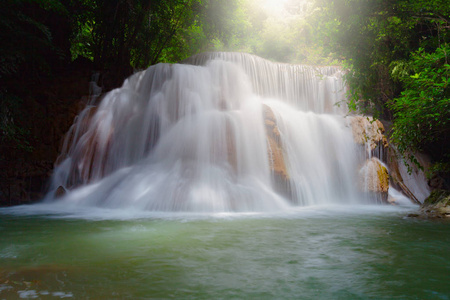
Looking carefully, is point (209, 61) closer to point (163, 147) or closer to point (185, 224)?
point (163, 147)

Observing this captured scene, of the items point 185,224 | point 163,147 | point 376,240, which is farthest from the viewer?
point 163,147

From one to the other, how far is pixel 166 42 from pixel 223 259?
18.3 meters

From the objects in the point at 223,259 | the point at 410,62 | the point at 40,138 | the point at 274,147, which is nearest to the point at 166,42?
the point at 40,138

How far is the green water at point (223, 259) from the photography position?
2.84 meters

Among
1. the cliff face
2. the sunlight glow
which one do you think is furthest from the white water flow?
the sunlight glow

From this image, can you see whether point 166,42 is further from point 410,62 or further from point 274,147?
point 410,62

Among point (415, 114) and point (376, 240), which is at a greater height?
point (415, 114)

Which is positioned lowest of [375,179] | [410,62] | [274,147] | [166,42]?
[375,179]

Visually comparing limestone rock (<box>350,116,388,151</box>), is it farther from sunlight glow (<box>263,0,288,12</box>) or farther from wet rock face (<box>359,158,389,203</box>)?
sunlight glow (<box>263,0,288,12</box>)

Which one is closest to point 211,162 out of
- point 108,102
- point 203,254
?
point 108,102

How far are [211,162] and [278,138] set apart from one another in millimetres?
2274

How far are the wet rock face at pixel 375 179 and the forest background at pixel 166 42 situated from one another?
1061 mm

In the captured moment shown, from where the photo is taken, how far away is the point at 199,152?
32.2 feet

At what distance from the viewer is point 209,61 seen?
576 inches
